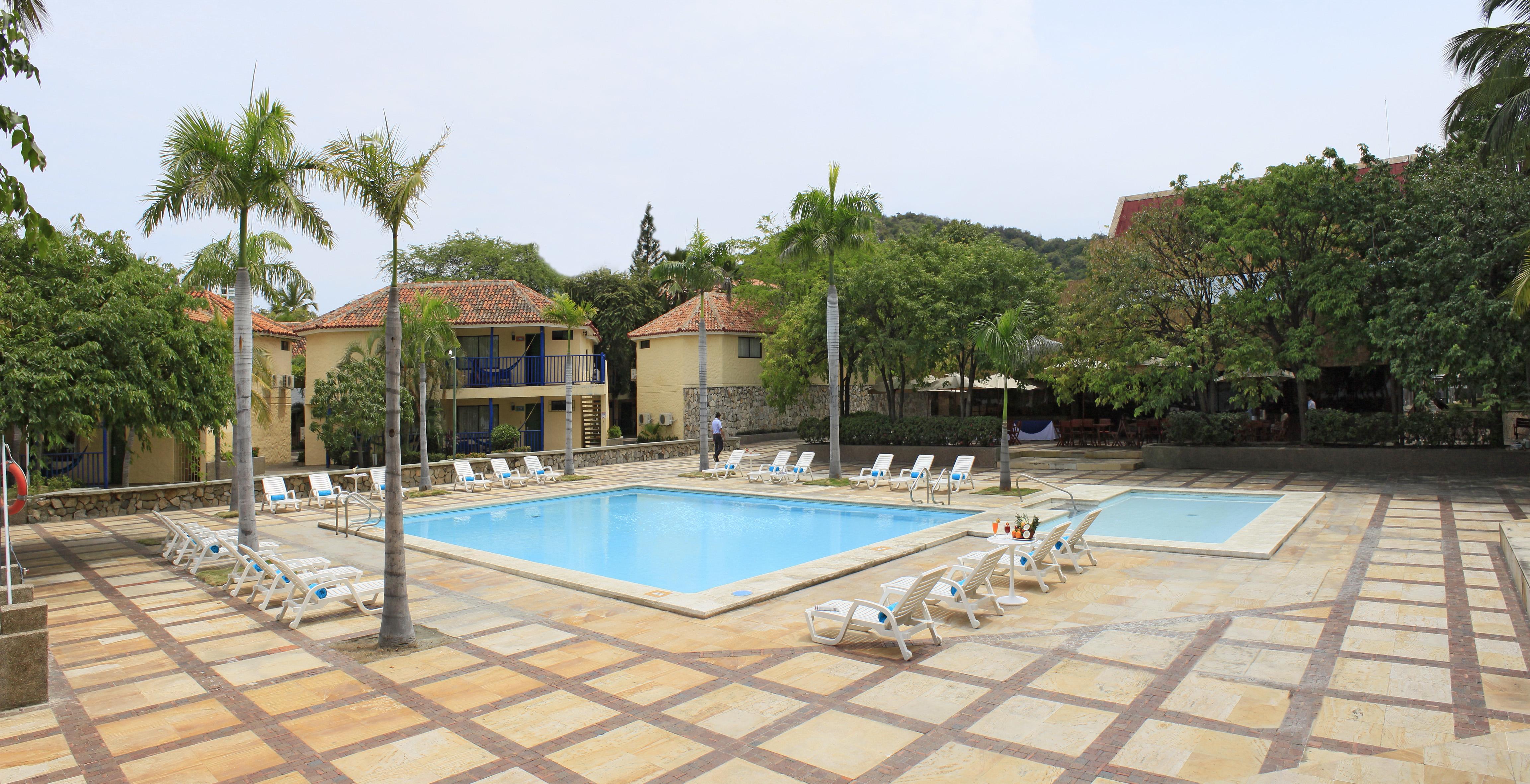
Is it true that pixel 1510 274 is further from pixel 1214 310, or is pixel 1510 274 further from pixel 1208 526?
pixel 1208 526

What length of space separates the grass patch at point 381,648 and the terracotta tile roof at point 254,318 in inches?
566

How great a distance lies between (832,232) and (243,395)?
12.5 meters

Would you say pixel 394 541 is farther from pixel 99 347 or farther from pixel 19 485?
pixel 99 347

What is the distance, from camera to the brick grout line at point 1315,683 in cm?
476

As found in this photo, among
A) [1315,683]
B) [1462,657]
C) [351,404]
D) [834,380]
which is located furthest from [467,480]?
[1462,657]

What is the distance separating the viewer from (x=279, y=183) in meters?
10.4

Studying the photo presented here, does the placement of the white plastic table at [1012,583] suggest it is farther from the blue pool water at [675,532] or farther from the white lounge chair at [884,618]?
the blue pool water at [675,532]

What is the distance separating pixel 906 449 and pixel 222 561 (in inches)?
692

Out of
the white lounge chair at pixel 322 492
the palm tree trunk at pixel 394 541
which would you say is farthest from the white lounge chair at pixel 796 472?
the palm tree trunk at pixel 394 541

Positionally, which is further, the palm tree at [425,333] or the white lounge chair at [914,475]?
the palm tree at [425,333]

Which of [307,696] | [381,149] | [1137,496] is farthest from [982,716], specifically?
[1137,496]

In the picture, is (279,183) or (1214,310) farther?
(1214,310)

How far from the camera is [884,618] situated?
6992 millimetres

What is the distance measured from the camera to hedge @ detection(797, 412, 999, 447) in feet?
77.3
